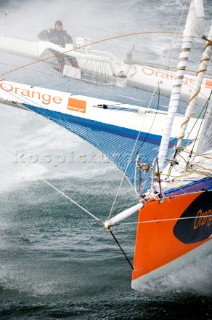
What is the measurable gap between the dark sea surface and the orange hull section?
0.94 feet

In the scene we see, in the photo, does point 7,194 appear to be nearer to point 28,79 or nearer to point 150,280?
point 28,79

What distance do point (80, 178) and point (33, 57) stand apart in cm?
280

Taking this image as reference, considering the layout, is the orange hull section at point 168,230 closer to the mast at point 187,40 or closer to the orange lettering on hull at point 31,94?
the mast at point 187,40

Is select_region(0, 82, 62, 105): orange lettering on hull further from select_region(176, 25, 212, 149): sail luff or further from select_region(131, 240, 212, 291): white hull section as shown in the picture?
select_region(131, 240, 212, 291): white hull section

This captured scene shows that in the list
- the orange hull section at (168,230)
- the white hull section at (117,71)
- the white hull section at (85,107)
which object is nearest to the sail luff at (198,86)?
the orange hull section at (168,230)

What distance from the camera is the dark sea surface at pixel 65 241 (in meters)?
4.98

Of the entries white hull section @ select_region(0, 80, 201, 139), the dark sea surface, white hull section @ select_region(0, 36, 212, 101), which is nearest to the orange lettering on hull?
white hull section @ select_region(0, 80, 201, 139)

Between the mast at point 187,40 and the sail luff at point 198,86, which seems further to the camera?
the sail luff at point 198,86

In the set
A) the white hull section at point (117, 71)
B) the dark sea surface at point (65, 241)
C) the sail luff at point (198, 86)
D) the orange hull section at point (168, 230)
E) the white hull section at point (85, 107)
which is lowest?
the dark sea surface at point (65, 241)

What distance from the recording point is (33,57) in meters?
9.55

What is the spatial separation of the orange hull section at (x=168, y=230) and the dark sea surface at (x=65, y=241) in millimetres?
286

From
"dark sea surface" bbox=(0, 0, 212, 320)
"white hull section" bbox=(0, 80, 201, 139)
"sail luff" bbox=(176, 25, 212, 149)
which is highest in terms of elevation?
"sail luff" bbox=(176, 25, 212, 149)

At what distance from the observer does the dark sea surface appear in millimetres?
4980

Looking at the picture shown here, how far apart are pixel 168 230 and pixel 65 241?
67.1 inches
